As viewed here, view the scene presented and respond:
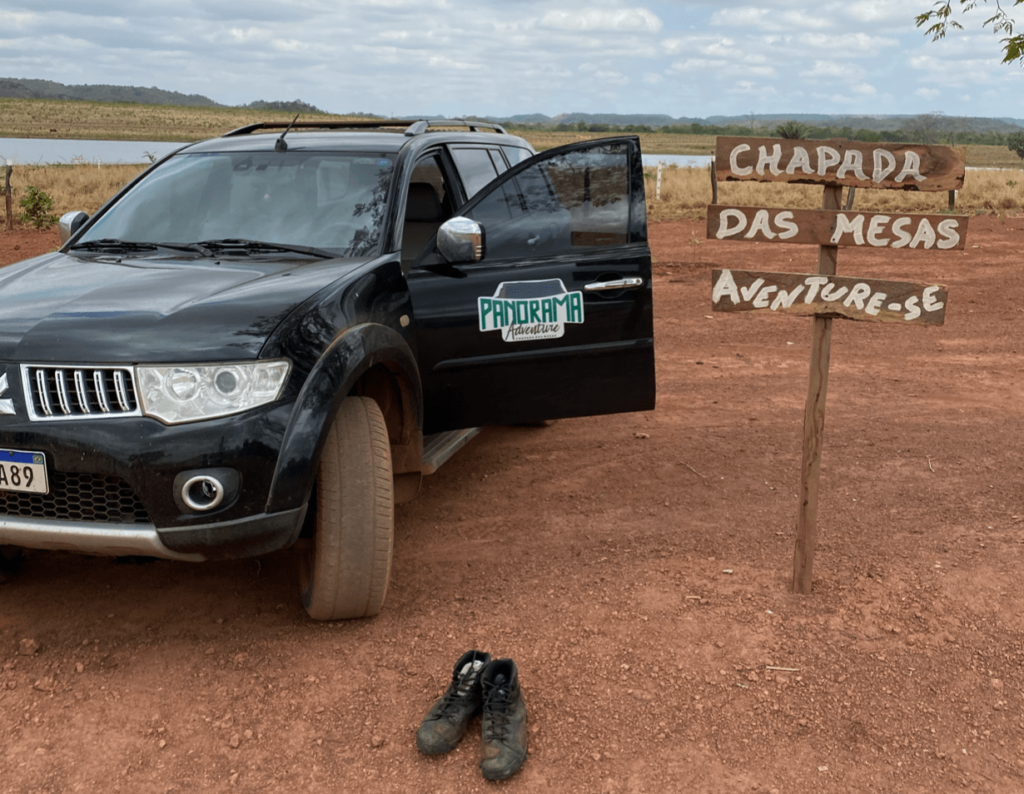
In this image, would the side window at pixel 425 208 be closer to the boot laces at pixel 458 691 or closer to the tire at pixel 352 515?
the tire at pixel 352 515

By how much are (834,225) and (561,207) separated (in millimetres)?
1374

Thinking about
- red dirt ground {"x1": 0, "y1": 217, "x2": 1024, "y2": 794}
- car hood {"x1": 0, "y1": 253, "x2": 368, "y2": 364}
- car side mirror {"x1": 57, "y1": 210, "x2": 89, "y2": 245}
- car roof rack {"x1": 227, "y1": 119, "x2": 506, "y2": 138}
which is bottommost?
red dirt ground {"x1": 0, "y1": 217, "x2": 1024, "y2": 794}

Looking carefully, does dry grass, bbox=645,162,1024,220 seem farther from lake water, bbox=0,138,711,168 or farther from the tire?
lake water, bbox=0,138,711,168

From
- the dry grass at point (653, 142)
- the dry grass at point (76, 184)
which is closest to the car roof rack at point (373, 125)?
the dry grass at point (76, 184)

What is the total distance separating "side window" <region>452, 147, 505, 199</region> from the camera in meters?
4.94

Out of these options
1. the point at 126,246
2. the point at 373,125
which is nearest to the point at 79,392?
the point at 126,246

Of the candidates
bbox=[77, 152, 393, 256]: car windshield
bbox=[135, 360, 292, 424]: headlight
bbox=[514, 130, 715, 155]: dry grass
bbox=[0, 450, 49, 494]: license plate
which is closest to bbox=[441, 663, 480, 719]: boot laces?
bbox=[135, 360, 292, 424]: headlight

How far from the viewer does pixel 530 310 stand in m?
4.18

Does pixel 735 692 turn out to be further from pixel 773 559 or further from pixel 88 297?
pixel 88 297

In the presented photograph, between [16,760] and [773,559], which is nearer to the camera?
[16,760]

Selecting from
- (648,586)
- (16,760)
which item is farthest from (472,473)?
(16,760)

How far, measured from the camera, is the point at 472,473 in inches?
207

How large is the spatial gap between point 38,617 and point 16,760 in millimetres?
905

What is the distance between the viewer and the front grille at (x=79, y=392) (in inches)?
113
